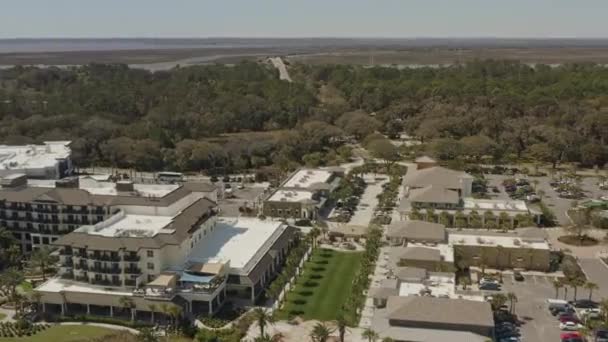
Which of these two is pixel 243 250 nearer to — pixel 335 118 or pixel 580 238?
pixel 580 238

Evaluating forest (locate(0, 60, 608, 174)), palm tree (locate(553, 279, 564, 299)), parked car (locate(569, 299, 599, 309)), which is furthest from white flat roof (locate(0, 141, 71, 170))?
parked car (locate(569, 299, 599, 309))

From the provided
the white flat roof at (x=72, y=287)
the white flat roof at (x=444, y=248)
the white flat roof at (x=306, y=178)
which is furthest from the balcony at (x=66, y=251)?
the white flat roof at (x=306, y=178)

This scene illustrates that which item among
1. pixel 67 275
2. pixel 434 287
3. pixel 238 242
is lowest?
pixel 67 275

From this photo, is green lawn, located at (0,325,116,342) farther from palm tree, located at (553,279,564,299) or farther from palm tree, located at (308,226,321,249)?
palm tree, located at (553,279,564,299)

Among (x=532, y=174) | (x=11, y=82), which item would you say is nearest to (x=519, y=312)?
(x=532, y=174)

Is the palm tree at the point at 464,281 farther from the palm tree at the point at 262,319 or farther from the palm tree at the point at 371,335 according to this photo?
the palm tree at the point at 262,319

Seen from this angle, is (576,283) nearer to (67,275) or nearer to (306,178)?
(306,178)

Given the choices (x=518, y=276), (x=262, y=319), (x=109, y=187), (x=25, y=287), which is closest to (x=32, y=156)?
(x=109, y=187)

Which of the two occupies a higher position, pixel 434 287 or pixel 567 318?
pixel 434 287
